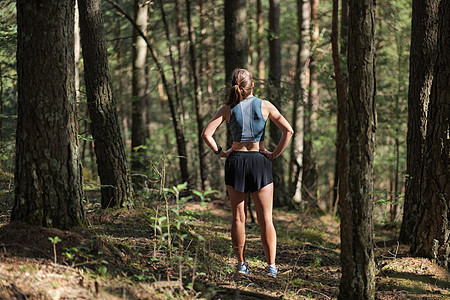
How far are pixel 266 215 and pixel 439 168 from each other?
7.88ft

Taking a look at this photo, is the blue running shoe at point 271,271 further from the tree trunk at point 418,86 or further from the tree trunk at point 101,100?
the tree trunk at point 101,100

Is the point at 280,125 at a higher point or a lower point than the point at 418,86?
lower

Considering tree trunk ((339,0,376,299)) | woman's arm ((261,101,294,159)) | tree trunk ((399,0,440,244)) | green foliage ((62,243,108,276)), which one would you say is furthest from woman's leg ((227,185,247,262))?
tree trunk ((399,0,440,244))

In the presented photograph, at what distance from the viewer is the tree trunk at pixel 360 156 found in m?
3.47

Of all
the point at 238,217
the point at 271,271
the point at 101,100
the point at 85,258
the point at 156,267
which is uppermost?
the point at 101,100

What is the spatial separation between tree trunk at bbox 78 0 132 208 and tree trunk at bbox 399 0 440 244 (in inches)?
184

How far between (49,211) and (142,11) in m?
9.13

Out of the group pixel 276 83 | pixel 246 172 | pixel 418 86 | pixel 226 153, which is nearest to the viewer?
pixel 246 172

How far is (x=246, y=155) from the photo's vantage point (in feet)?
15.8

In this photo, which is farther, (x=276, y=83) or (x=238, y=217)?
(x=276, y=83)

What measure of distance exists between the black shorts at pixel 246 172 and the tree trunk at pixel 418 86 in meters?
2.86

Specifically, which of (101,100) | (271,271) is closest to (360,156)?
(271,271)

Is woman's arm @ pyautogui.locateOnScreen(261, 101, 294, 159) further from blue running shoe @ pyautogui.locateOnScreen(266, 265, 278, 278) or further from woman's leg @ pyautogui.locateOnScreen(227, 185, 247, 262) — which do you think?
blue running shoe @ pyautogui.locateOnScreen(266, 265, 278, 278)

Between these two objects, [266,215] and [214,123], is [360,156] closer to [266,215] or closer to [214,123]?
[266,215]
